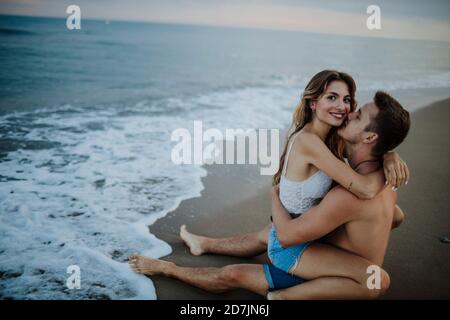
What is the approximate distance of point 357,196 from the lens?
214 centimetres

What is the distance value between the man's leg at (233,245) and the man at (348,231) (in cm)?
42

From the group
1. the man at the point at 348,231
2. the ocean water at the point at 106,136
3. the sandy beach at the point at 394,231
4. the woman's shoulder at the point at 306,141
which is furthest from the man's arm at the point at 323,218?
the ocean water at the point at 106,136

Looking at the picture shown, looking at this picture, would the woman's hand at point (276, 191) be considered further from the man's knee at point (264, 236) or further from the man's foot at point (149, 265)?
the man's foot at point (149, 265)

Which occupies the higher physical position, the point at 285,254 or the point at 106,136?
the point at 106,136

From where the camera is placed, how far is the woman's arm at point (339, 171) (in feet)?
6.98

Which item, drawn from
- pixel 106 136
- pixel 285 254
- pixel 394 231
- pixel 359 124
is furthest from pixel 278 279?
pixel 106 136

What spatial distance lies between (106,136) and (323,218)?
443cm

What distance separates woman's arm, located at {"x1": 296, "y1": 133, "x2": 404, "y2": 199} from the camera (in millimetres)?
2129

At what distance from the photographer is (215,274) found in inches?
99.0

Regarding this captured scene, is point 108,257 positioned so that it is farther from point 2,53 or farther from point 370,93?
point 2,53

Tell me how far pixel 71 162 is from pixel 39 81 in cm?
647

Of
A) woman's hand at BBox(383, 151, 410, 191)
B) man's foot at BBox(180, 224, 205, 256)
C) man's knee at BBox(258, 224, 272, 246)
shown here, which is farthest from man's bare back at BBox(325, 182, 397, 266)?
man's foot at BBox(180, 224, 205, 256)

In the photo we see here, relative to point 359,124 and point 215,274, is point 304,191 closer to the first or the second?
point 359,124

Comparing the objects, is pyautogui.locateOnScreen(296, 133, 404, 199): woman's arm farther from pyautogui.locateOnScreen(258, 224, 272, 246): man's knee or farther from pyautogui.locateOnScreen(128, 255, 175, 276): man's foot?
pyautogui.locateOnScreen(128, 255, 175, 276): man's foot
